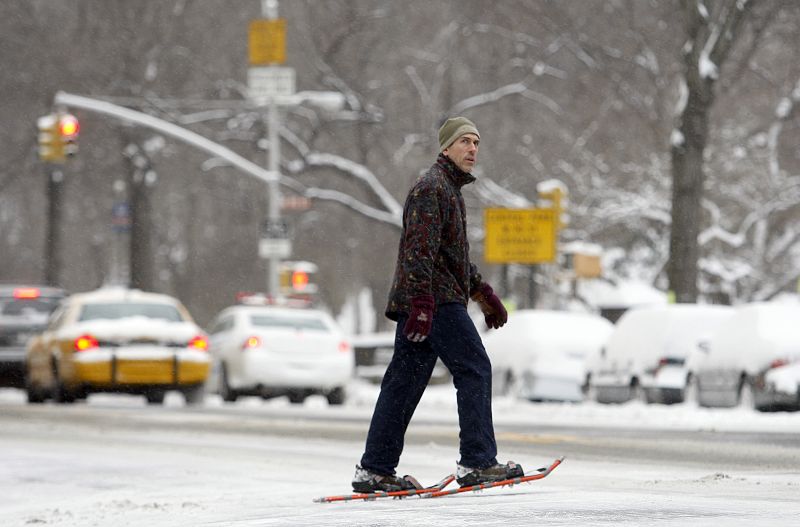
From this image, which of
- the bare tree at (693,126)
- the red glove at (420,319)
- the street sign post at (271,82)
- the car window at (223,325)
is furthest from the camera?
the street sign post at (271,82)

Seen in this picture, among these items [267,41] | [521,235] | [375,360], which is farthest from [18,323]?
[375,360]

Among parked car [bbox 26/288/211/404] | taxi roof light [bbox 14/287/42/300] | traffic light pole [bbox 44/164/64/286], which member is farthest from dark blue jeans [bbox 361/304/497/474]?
traffic light pole [bbox 44/164/64/286]

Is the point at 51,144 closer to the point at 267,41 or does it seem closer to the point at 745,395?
the point at 267,41

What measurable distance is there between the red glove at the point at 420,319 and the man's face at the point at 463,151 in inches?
27.6

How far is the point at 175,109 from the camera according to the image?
45.5 metres

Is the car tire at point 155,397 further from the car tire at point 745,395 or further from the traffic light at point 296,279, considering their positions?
the traffic light at point 296,279

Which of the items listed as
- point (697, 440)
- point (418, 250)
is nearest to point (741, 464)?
point (697, 440)

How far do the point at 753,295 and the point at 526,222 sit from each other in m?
14.0

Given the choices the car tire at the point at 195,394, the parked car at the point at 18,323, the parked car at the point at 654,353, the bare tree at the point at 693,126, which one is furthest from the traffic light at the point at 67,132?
the parked car at the point at 654,353

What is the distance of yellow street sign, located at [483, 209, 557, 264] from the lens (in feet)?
101

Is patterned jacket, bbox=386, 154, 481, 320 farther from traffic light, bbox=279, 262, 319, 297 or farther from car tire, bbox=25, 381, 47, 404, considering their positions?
traffic light, bbox=279, 262, 319, 297

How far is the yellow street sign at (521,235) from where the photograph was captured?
30828mm

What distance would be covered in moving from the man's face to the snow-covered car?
1417 cm

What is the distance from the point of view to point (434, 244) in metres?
8.56
